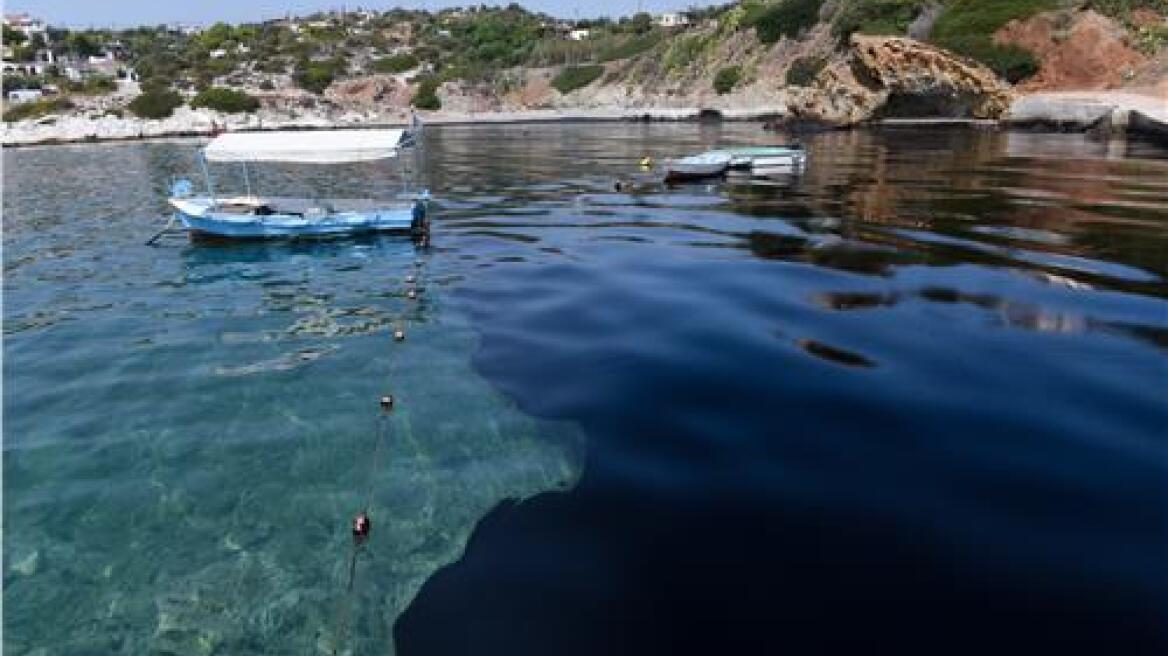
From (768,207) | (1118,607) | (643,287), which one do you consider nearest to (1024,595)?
(1118,607)

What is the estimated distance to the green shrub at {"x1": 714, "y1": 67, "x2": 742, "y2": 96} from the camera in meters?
125

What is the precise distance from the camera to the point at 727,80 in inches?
4934

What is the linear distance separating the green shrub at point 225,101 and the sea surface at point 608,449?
113699 millimetres

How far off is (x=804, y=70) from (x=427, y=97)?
7312 centimetres

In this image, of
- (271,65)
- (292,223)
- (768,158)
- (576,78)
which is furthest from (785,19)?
(292,223)

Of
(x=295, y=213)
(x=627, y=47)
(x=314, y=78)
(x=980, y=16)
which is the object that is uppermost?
(x=627, y=47)

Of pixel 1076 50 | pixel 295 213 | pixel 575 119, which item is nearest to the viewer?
pixel 295 213

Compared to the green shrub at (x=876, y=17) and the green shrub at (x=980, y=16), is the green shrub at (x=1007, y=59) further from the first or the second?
the green shrub at (x=876, y=17)

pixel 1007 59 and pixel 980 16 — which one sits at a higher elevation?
pixel 980 16

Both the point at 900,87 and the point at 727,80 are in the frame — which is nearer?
the point at 900,87

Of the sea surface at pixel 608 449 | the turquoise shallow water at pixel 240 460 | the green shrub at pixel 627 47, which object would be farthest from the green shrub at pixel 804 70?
the turquoise shallow water at pixel 240 460

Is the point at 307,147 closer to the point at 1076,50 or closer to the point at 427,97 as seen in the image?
the point at 1076,50

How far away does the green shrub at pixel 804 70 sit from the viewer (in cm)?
10944

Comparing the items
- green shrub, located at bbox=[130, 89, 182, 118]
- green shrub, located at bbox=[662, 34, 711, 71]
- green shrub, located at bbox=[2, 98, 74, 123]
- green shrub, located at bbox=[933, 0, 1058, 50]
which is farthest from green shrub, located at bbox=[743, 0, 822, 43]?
green shrub, located at bbox=[2, 98, 74, 123]
